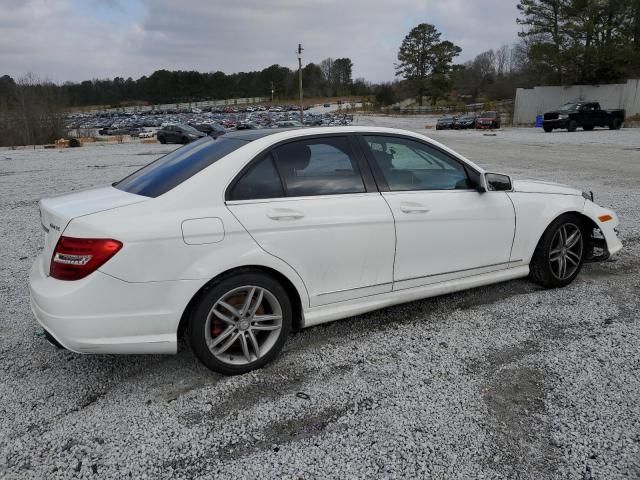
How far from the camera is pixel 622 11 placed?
4094 cm

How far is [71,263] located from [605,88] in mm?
48328

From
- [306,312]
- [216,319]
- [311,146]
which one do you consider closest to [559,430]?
[306,312]

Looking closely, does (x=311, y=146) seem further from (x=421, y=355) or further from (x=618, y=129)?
(x=618, y=129)

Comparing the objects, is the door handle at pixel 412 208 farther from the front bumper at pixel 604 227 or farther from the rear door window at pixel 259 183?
the front bumper at pixel 604 227

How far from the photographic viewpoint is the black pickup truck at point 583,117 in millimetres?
30953

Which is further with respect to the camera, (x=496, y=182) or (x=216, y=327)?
(x=496, y=182)

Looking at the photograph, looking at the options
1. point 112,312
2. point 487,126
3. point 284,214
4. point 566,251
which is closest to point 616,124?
point 487,126

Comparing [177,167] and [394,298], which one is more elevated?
[177,167]

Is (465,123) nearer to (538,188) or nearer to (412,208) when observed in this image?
(538,188)

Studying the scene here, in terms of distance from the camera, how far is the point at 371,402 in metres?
2.82

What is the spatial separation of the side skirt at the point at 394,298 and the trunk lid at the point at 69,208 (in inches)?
51.5

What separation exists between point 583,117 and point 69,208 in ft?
112

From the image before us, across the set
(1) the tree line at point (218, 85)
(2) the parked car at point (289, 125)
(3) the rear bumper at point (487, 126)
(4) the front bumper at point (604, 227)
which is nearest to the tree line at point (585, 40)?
(3) the rear bumper at point (487, 126)

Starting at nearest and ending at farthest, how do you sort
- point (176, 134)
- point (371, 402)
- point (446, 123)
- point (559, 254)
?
point (371, 402) < point (559, 254) < point (176, 134) < point (446, 123)
